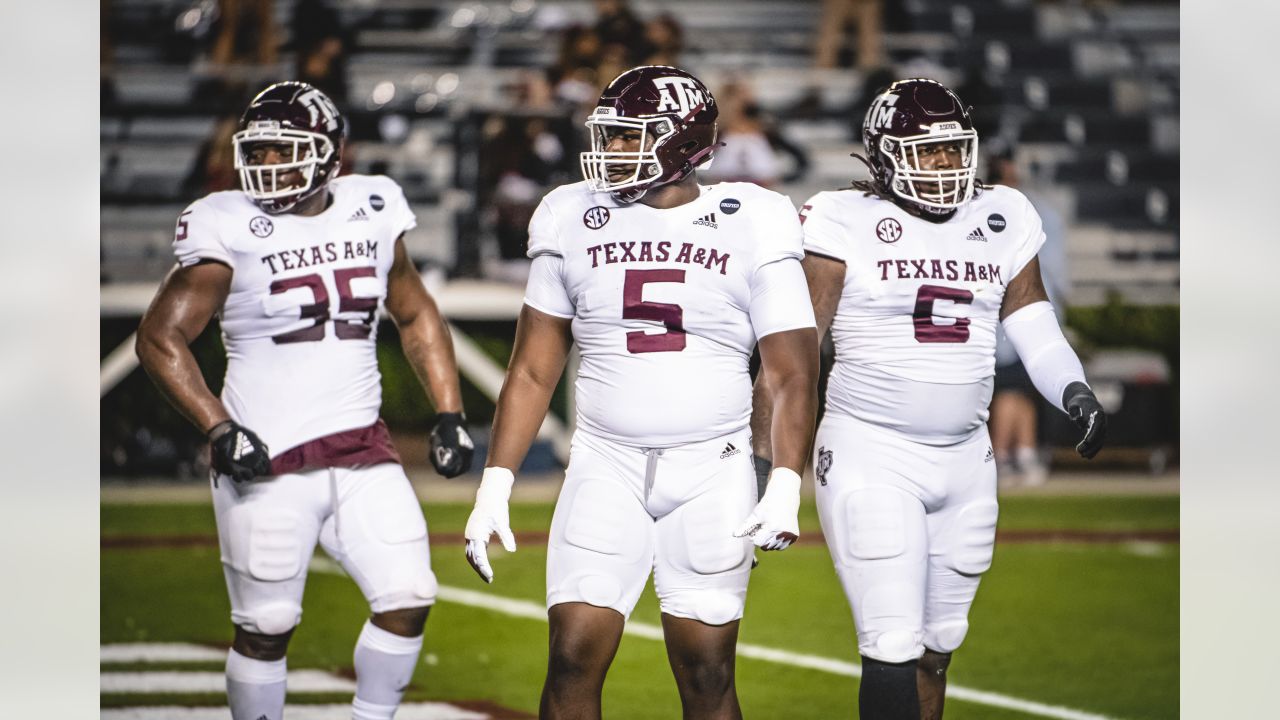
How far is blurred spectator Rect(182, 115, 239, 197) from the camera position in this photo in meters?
10.4

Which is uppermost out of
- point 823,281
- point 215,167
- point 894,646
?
point 823,281

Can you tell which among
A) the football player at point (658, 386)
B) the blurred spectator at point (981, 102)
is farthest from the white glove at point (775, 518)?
the blurred spectator at point (981, 102)

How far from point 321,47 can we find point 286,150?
7783mm

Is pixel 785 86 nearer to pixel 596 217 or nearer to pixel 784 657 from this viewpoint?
pixel 784 657

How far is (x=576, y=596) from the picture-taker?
3.76m

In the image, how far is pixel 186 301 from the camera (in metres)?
4.30

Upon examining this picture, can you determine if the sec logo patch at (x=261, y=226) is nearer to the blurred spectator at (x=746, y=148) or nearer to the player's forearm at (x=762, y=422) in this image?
the player's forearm at (x=762, y=422)

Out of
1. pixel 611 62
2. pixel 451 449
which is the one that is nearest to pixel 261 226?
pixel 451 449

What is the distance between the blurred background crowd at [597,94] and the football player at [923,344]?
223 inches

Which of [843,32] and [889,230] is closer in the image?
[889,230]

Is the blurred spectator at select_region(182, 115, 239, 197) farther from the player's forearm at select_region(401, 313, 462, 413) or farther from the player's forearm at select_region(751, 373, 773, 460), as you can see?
the player's forearm at select_region(751, 373, 773, 460)

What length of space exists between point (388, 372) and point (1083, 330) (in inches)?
195

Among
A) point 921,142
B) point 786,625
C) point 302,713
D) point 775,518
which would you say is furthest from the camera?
point 786,625

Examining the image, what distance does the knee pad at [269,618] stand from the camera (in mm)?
4316
